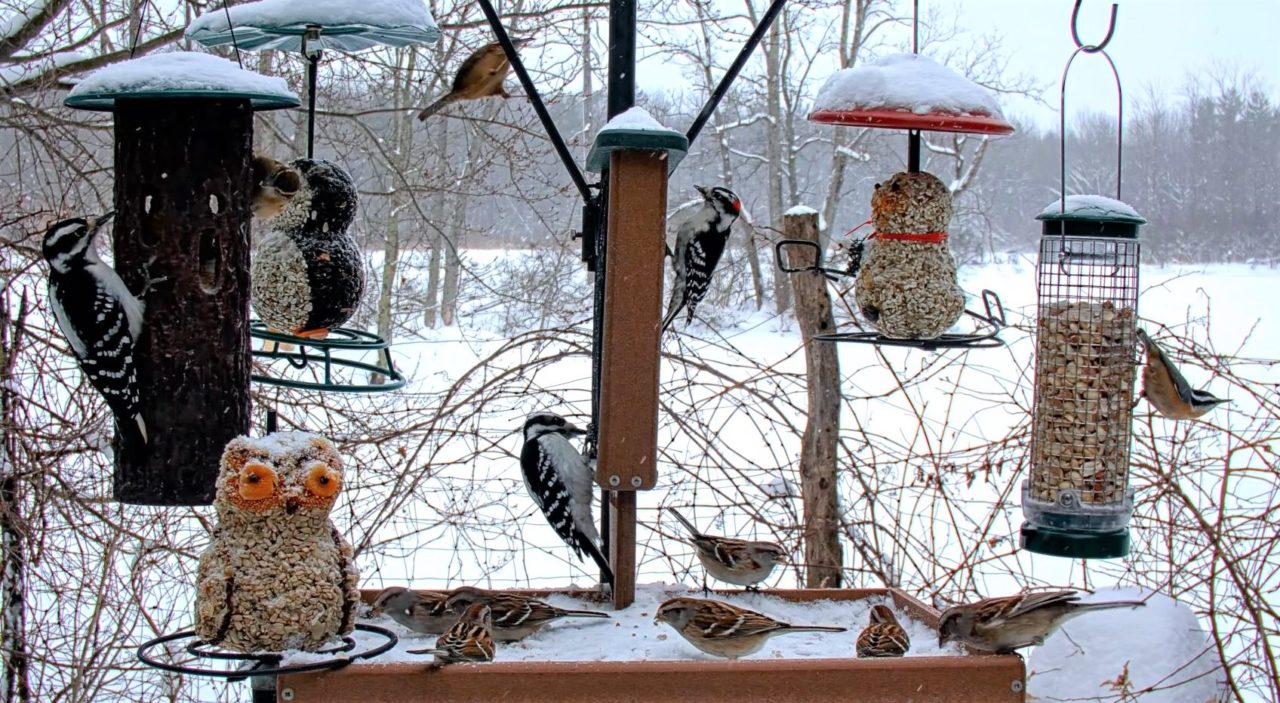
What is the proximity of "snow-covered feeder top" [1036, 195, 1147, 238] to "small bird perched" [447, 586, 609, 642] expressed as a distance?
1.53 metres

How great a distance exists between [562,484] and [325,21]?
4.19ft

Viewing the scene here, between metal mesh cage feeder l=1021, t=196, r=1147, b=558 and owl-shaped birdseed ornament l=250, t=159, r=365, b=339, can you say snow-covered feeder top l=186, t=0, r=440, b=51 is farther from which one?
metal mesh cage feeder l=1021, t=196, r=1147, b=558

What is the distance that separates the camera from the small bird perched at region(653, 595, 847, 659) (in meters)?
2.49

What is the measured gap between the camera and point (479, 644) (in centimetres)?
231

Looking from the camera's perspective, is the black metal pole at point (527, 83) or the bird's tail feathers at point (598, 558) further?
the bird's tail feathers at point (598, 558)

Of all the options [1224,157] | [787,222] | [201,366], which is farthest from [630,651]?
[1224,157]

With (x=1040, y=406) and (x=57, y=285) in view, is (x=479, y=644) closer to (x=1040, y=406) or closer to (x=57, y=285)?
(x=57, y=285)

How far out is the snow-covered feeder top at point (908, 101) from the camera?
9.98 ft

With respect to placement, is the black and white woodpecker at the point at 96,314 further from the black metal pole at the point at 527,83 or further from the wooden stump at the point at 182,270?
the black metal pole at the point at 527,83

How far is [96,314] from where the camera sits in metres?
2.68

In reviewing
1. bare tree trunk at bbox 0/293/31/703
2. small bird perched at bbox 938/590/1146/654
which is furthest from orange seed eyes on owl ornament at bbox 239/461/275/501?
bare tree trunk at bbox 0/293/31/703

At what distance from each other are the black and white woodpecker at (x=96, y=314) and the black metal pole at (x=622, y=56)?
123cm

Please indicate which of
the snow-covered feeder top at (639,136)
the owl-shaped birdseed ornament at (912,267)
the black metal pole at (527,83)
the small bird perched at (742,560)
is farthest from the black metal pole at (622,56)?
the small bird perched at (742,560)

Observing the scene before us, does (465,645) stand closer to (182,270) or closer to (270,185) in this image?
(182,270)
